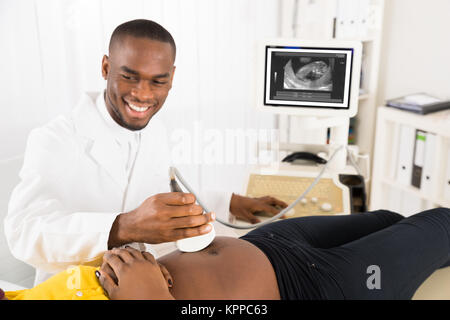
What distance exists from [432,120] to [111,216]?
1649mm

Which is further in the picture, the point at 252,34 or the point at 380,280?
the point at 252,34

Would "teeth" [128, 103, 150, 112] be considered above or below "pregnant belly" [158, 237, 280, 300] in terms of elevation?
above


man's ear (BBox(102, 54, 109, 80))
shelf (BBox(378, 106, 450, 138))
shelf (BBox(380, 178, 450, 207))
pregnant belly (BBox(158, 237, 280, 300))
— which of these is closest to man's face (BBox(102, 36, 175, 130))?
man's ear (BBox(102, 54, 109, 80))

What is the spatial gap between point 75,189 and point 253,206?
57 cm

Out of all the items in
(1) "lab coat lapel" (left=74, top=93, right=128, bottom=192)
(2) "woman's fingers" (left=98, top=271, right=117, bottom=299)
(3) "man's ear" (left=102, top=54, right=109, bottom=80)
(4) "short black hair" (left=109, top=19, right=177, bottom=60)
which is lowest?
(2) "woman's fingers" (left=98, top=271, right=117, bottom=299)

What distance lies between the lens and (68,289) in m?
0.93

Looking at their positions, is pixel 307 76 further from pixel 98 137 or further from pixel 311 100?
pixel 98 137

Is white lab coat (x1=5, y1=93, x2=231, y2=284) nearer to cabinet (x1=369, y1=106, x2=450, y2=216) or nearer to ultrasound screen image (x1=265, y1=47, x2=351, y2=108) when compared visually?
ultrasound screen image (x1=265, y1=47, x2=351, y2=108)

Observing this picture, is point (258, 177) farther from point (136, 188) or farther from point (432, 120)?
point (432, 120)

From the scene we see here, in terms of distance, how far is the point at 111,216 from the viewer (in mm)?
1164

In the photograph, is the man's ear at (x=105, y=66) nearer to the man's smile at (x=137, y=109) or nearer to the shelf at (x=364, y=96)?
the man's smile at (x=137, y=109)

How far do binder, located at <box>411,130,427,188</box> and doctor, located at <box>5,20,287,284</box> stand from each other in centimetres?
109

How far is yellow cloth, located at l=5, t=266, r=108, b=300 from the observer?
920mm
